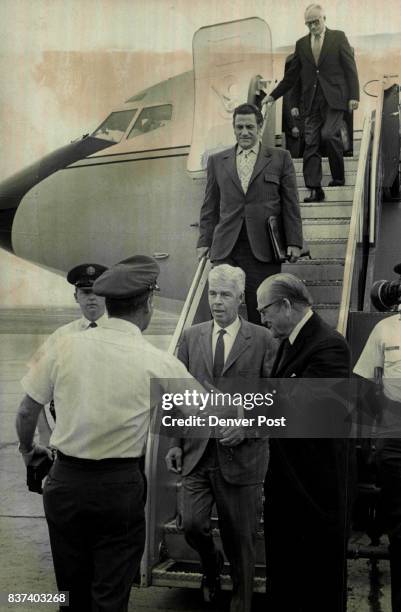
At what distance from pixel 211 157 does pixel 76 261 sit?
66 cm

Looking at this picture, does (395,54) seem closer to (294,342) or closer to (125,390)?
(294,342)

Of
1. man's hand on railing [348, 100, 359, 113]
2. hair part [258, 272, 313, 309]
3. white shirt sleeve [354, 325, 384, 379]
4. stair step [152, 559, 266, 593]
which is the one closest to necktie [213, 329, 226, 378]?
hair part [258, 272, 313, 309]

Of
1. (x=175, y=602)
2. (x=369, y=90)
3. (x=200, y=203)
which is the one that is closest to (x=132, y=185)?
(x=200, y=203)

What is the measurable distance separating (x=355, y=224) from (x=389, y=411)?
28.4 inches

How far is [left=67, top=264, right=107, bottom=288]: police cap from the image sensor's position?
340 centimetres

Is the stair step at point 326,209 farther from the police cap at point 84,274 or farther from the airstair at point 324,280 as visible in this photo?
the police cap at point 84,274

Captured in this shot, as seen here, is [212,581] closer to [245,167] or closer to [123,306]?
[123,306]

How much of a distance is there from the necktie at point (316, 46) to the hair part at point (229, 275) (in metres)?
0.86

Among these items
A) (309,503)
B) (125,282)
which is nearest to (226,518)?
(309,503)

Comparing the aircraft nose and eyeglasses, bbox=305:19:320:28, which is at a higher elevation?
eyeglasses, bbox=305:19:320:28

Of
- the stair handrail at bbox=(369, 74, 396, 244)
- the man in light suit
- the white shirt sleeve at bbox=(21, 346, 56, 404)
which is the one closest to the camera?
the white shirt sleeve at bbox=(21, 346, 56, 404)

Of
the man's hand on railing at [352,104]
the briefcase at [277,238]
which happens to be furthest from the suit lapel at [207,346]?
the man's hand on railing at [352,104]

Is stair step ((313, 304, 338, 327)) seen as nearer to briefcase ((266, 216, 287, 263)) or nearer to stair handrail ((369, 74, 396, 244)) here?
briefcase ((266, 216, 287, 263))

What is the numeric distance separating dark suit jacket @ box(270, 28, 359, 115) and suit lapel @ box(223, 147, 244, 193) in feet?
0.86
